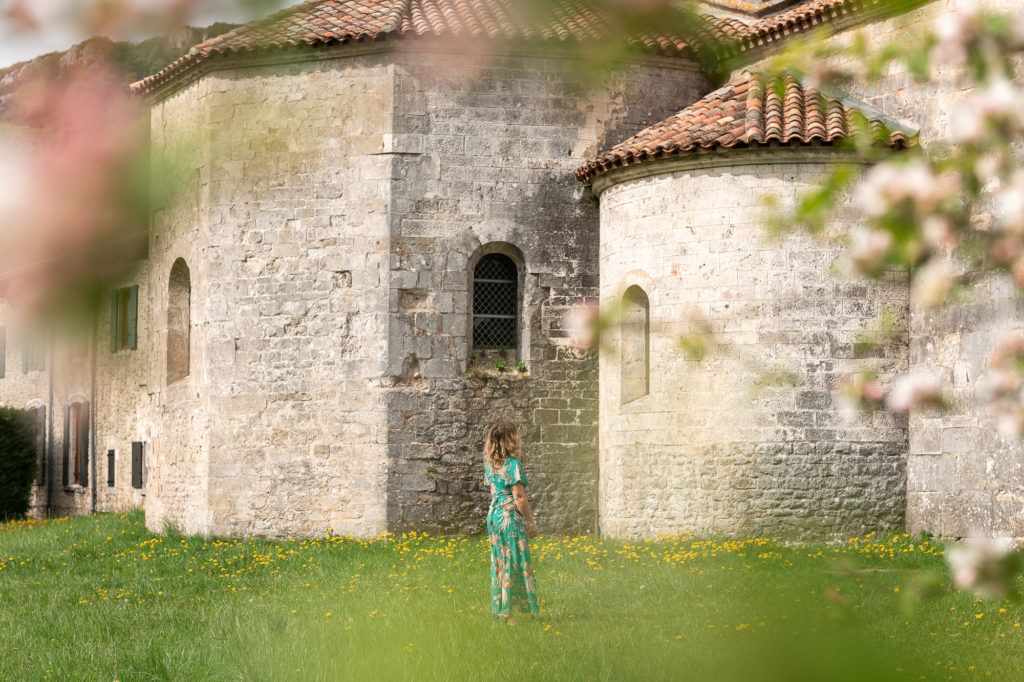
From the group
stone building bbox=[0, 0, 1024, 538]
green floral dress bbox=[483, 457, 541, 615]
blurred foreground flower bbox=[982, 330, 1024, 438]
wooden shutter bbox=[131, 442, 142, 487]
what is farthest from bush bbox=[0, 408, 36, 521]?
blurred foreground flower bbox=[982, 330, 1024, 438]

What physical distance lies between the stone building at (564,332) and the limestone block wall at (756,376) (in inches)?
1.0

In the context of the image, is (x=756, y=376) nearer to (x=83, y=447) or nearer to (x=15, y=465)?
(x=83, y=447)

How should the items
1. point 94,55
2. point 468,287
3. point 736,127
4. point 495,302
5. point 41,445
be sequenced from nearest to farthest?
1. point 94,55
2. point 736,127
3. point 468,287
4. point 495,302
5. point 41,445

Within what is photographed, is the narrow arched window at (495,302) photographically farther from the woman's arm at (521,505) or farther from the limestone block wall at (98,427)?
the woman's arm at (521,505)

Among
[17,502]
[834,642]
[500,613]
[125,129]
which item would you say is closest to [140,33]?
[125,129]

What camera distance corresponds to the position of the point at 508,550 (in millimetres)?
9203

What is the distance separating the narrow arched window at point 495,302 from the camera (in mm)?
15812

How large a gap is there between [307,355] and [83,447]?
11.4m

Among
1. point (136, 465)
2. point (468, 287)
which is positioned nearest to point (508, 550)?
point (468, 287)

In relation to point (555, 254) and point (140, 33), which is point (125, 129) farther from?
point (555, 254)

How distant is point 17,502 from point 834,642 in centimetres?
2535

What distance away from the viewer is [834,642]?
1646 millimetres

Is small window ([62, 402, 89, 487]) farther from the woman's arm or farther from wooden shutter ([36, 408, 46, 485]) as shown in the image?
the woman's arm

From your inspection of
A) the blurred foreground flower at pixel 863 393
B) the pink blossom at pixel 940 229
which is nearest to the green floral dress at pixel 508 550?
the blurred foreground flower at pixel 863 393
